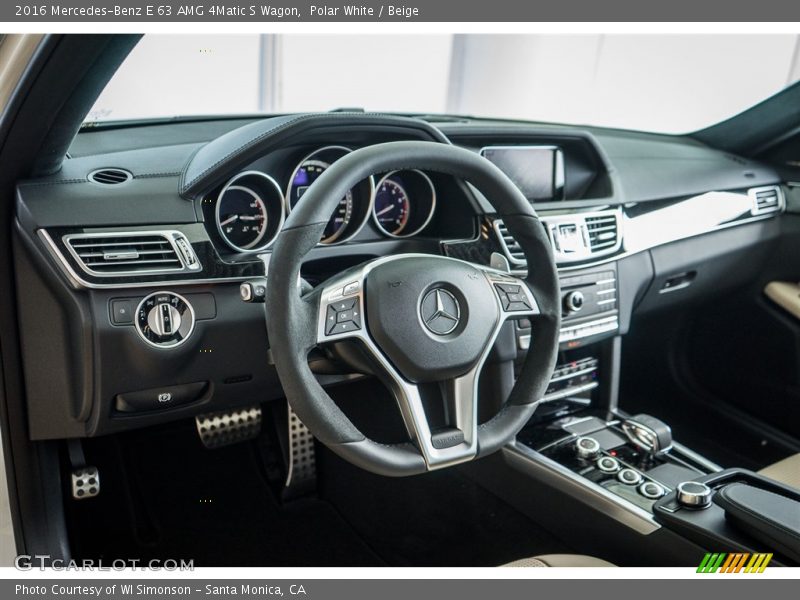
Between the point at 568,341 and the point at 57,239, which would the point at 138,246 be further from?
the point at 568,341

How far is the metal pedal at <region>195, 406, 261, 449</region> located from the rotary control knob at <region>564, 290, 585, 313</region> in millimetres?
808

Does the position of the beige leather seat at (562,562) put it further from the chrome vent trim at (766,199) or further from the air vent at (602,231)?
the chrome vent trim at (766,199)

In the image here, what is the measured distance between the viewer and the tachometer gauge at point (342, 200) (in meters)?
1.54

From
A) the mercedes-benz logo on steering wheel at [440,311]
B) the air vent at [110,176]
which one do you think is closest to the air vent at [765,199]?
the mercedes-benz logo on steering wheel at [440,311]

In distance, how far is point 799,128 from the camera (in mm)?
2574

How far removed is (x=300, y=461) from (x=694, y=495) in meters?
1.00

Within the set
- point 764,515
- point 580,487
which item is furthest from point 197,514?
point 764,515

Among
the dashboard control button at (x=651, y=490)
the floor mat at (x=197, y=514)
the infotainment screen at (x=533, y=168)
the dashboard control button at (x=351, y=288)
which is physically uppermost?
the infotainment screen at (x=533, y=168)

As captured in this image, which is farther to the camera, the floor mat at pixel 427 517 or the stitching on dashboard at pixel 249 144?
the floor mat at pixel 427 517

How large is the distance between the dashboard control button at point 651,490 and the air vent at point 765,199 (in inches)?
49.4

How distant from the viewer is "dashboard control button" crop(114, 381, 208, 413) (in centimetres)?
140

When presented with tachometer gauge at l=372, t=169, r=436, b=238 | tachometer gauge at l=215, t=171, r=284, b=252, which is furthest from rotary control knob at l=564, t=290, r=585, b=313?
tachometer gauge at l=215, t=171, r=284, b=252

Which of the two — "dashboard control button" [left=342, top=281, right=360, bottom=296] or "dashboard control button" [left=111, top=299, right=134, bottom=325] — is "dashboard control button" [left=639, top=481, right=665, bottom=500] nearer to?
"dashboard control button" [left=342, top=281, right=360, bottom=296]

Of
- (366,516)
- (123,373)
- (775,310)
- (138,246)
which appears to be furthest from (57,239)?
(775,310)
